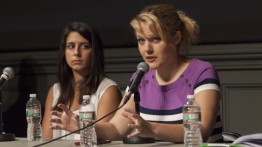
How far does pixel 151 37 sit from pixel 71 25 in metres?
0.92

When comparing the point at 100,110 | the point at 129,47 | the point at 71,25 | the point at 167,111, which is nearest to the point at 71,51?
the point at 71,25

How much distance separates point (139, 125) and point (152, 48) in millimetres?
483

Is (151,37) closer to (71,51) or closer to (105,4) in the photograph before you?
(71,51)

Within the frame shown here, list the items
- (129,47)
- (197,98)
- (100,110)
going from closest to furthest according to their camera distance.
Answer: (197,98), (100,110), (129,47)

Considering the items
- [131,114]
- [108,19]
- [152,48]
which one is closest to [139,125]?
[131,114]

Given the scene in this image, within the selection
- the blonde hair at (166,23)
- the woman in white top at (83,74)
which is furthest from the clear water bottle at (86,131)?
the woman in white top at (83,74)

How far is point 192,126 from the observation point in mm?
2076

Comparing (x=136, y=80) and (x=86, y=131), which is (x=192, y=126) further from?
(x=86, y=131)

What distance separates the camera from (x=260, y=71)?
340cm

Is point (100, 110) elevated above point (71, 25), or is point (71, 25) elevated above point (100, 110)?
point (71, 25)

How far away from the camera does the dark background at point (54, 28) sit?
11.4 feet

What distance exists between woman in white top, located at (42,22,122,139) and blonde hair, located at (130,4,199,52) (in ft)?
2.17

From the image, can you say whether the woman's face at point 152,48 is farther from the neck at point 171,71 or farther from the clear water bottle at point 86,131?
the clear water bottle at point 86,131

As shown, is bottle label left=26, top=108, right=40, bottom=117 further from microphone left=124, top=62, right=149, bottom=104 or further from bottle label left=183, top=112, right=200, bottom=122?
bottle label left=183, top=112, right=200, bottom=122
